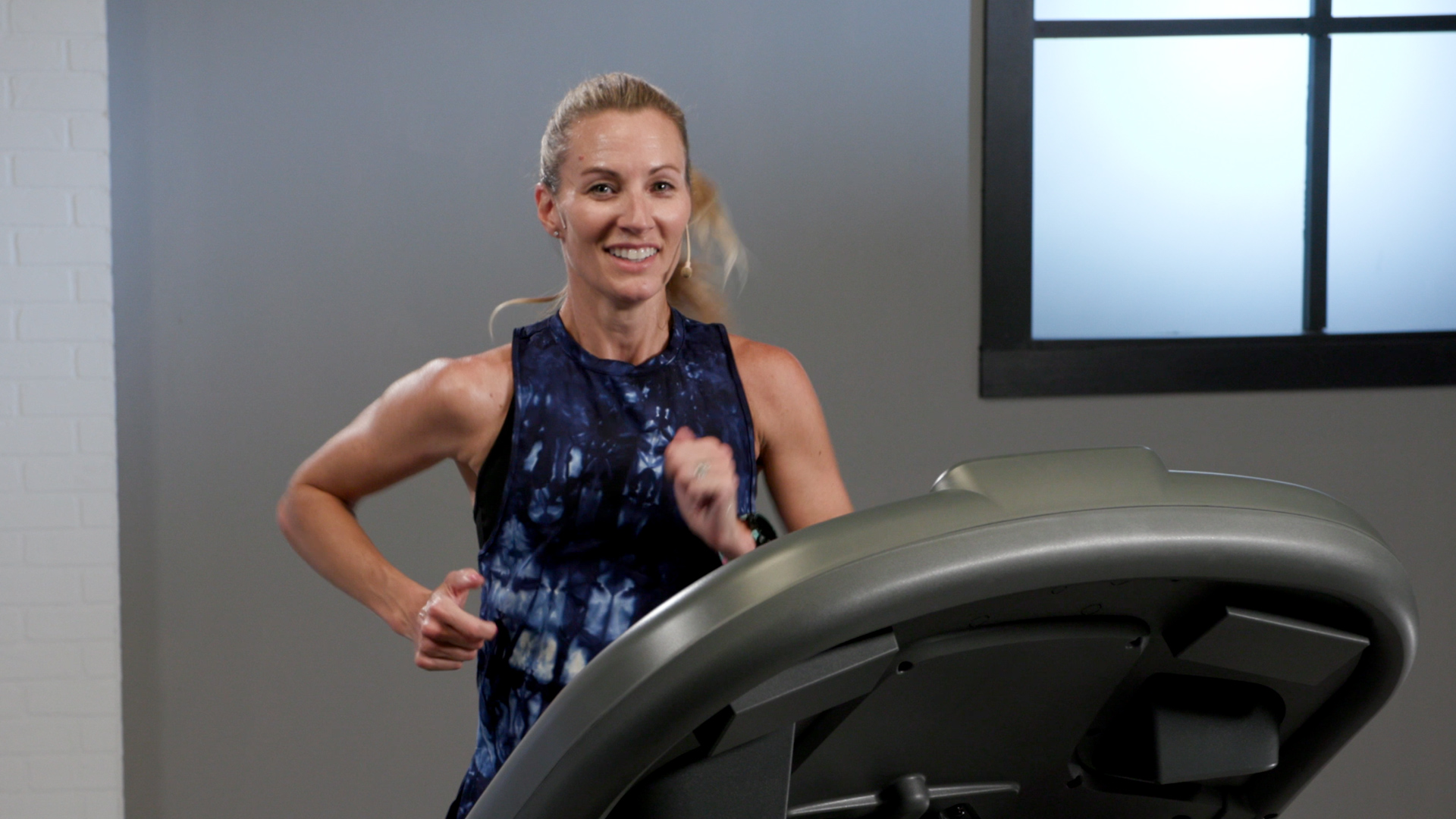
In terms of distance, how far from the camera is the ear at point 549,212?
1.37m

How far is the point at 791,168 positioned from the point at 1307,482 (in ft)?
4.56

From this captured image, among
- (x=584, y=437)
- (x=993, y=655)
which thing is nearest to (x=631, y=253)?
(x=584, y=437)

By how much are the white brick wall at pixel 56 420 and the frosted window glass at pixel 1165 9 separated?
6.64 ft

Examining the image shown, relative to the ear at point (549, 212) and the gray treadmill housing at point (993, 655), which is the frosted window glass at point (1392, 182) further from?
the gray treadmill housing at point (993, 655)

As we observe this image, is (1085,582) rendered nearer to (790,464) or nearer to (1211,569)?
(1211,569)

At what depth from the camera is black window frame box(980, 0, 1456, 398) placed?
263 cm

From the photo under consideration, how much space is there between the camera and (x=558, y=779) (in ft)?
1.63

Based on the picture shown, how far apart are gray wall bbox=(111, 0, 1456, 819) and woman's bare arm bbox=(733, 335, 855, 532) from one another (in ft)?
3.98

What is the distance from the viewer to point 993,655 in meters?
0.54

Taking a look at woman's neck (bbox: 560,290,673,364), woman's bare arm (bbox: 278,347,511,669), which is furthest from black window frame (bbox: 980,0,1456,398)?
woman's bare arm (bbox: 278,347,511,669)

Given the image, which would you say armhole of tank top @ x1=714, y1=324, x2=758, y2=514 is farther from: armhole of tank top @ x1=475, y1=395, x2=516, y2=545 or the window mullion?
the window mullion

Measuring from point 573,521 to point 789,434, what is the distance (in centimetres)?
28

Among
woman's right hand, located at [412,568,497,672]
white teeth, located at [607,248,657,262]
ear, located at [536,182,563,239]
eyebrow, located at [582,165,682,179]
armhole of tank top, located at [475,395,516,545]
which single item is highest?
eyebrow, located at [582,165,682,179]

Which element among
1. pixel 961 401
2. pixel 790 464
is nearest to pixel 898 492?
pixel 961 401
